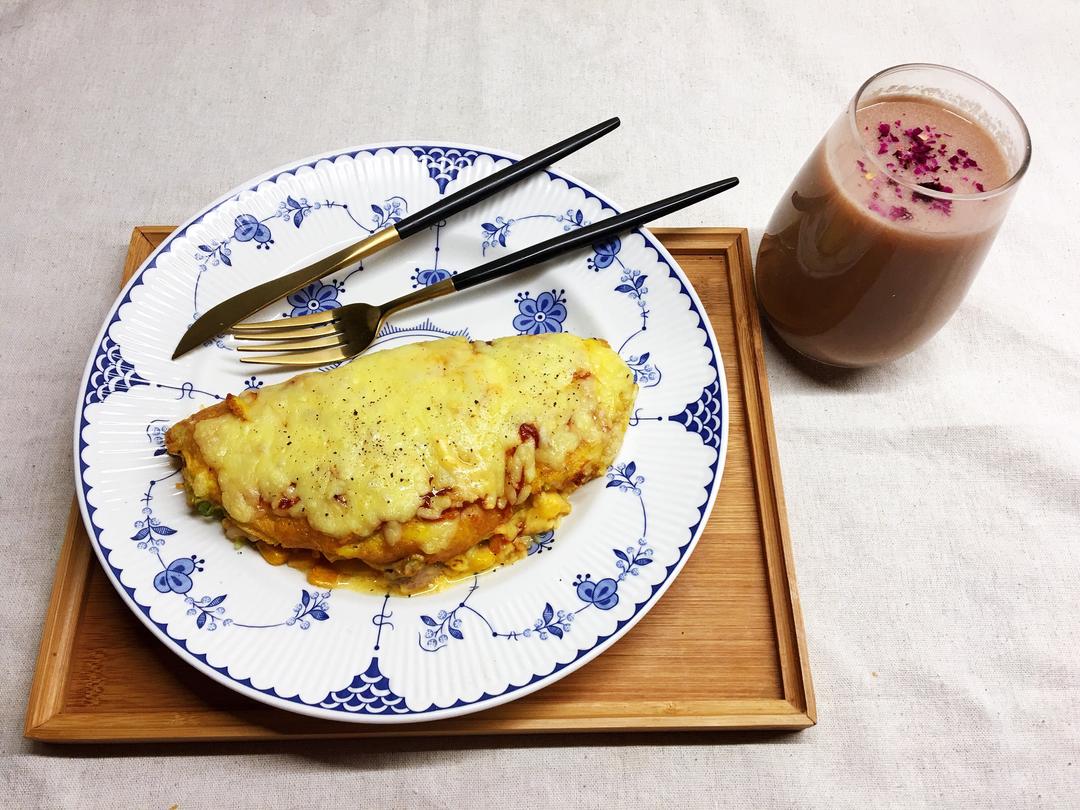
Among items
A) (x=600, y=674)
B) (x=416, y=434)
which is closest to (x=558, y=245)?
(x=416, y=434)

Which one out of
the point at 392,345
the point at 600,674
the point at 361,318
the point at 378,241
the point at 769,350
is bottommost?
the point at 600,674

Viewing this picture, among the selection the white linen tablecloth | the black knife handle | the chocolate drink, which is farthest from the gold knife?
the chocolate drink

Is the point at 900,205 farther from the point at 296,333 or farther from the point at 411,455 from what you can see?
the point at 296,333

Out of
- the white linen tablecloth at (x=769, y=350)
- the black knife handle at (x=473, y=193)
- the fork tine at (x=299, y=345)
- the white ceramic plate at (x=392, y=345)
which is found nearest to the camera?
the white ceramic plate at (x=392, y=345)

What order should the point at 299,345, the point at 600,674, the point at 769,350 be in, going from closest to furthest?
1. the point at 600,674
2. the point at 299,345
3. the point at 769,350

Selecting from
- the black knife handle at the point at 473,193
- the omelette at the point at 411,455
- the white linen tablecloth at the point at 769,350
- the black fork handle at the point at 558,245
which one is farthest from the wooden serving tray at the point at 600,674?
the black knife handle at the point at 473,193

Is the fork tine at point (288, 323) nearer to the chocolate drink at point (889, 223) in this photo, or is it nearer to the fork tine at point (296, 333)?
the fork tine at point (296, 333)

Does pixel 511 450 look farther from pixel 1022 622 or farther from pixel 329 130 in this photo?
pixel 329 130
